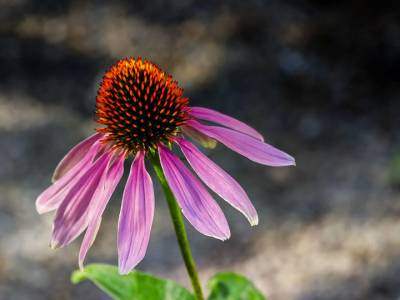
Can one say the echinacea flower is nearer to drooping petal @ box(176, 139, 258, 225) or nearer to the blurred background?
drooping petal @ box(176, 139, 258, 225)

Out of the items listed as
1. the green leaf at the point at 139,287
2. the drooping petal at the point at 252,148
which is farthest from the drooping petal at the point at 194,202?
the green leaf at the point at 139,287

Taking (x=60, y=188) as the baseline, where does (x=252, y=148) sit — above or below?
above

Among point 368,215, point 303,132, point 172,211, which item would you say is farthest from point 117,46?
point 172,211

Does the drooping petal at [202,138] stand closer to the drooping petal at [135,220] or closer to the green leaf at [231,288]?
the drooping petal at [135,220]

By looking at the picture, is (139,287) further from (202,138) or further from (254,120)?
(254,120)

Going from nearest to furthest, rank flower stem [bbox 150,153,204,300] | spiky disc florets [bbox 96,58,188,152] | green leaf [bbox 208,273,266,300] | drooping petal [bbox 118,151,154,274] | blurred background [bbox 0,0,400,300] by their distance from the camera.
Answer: drooping petal [bbox 118,151,154,274] < flower stem [bbox 150,153,204,300] < spiky disc florets [bbox 96,58,188,152] < green leaf [bbox 208,273,266,300] < blurred background [bbox 0,0,400,300]

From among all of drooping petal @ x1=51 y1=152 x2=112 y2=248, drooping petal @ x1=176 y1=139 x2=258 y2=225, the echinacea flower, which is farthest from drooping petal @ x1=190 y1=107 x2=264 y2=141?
drooping petal @ x1=51 y1=152 x2=112 y2=248

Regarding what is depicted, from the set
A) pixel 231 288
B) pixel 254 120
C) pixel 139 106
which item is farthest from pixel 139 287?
pixel 254 120
